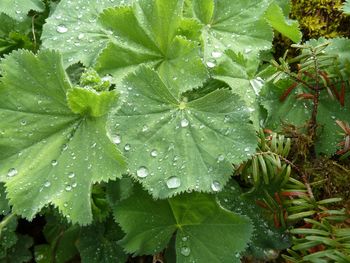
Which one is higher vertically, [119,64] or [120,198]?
[119,64]

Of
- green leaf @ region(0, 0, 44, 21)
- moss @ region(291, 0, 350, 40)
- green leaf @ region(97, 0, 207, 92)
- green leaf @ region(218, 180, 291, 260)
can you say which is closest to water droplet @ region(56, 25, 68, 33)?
green leaf @ region(97, 0, 207, 92)

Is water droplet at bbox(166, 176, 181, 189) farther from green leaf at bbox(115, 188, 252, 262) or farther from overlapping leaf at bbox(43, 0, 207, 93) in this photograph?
overlapping leaf at bbox(43, 0, 207, 93)

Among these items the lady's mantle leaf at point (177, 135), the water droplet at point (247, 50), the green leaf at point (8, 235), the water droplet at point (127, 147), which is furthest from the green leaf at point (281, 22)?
the green leaf at point (8, 235)

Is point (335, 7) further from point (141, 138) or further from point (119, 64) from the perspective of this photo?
Result: point (141, 138)

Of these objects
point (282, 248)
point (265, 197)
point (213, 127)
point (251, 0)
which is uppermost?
point (251, 0)

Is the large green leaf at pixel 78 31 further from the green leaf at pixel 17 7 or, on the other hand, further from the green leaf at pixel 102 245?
the green leaf at pixel 102 245

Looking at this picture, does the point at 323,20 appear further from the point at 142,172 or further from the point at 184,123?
the point at 142,172

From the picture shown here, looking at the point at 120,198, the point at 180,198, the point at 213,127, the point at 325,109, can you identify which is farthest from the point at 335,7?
the point at 120,198
